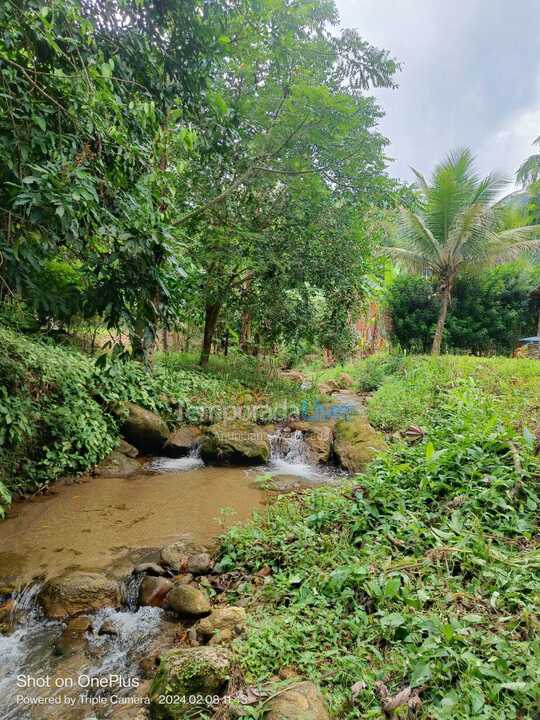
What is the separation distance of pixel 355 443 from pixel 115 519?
12.7ft

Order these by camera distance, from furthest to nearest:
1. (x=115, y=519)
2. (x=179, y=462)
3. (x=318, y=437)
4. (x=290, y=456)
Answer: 1. (x=318, y=437)
2. (x=290, y=456)
3. (x=179, y=462)
4. (x=115, y=519)

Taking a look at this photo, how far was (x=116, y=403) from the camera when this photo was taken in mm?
6695

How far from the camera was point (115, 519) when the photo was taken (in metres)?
4.70

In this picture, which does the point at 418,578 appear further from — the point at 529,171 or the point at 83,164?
the point at 529,171

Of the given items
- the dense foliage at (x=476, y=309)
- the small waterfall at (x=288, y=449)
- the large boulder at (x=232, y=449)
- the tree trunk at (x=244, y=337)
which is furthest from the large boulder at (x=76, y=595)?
the dense foliage at (x=476, y=309)

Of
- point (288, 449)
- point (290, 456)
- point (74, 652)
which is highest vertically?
point (288, 449)

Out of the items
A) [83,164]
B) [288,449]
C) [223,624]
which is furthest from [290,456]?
[83,164]

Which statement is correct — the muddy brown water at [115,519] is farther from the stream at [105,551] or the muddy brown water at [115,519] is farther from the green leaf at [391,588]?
the green leaf at [391,588]

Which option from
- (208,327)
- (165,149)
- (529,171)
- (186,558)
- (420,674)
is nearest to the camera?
(420,674)

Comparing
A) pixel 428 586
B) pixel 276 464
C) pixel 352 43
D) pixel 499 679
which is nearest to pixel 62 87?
pixel 428 586

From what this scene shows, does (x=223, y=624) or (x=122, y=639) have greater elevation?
(x=223, y=624)

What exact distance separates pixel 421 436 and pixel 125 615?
3376mm

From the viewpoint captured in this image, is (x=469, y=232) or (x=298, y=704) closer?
(x=298, y=704)

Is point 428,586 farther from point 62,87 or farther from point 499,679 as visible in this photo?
point 62,87
